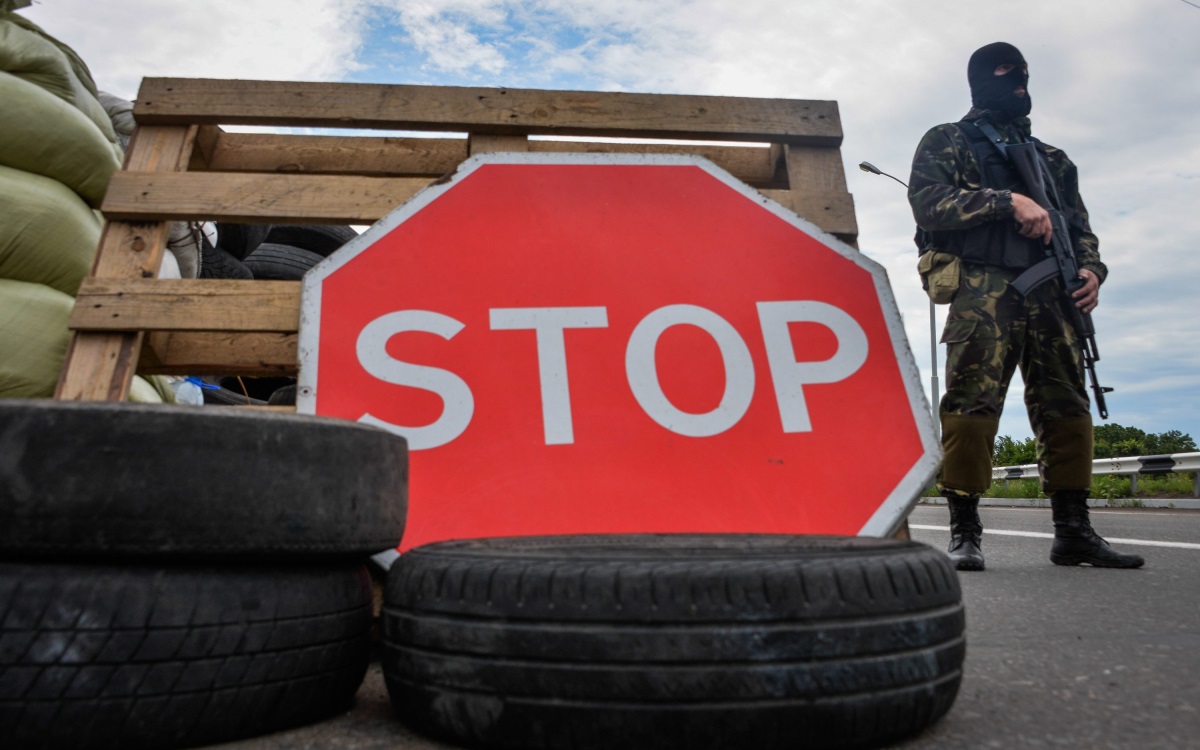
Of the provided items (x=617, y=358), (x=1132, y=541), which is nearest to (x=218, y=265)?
(x=617, y=358)

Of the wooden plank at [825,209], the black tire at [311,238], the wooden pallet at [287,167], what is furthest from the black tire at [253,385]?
the wooden plank at [825,209]

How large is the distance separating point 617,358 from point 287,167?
1.18m

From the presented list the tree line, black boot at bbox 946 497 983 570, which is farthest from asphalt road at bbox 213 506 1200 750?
the tree line

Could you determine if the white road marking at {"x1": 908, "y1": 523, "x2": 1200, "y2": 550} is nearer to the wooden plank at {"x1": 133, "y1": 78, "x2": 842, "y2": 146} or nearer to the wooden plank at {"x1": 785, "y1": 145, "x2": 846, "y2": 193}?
the wooden plank at {"x1": 785, "y1": 145, "x2": 846, "y2": 193}

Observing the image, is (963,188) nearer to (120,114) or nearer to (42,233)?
(42,233)

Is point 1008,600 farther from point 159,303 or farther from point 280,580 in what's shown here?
point 159,303

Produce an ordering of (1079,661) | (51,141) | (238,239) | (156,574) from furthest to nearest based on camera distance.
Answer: (238,239) → (51,141) → (1079,661) → (156,574)

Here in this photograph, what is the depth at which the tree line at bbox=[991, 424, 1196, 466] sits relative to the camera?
18.8 metres

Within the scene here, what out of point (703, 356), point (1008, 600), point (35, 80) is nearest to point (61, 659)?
point (703, 356)

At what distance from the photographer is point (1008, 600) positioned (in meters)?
2.56

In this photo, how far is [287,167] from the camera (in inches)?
100

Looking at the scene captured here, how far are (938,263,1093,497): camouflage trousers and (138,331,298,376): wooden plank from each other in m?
2.40

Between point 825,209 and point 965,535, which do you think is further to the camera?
point 965,535

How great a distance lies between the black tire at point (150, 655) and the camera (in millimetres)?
1102
